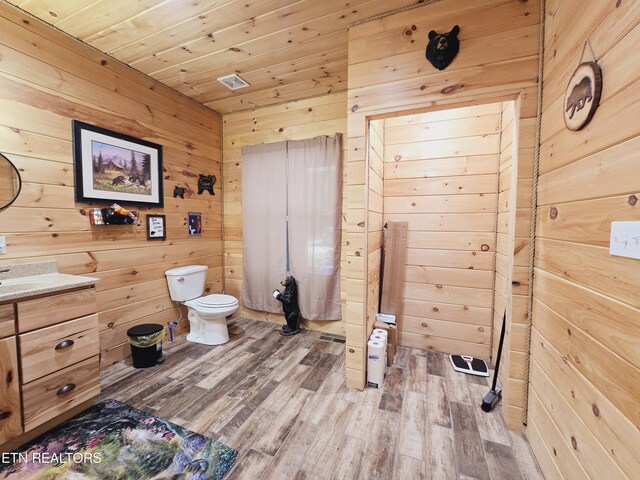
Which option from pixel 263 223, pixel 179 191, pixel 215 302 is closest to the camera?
pixel 215 302

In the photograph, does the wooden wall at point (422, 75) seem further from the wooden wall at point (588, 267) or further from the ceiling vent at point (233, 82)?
the ceiling vent at point (233, 82)

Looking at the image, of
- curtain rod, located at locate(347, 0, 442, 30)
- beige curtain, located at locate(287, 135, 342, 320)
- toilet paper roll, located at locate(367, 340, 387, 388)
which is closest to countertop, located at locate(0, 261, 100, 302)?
beige curtain, located at locate(287, 135, 342, 320)

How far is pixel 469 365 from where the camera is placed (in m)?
2.21

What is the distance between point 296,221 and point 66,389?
2.18 m

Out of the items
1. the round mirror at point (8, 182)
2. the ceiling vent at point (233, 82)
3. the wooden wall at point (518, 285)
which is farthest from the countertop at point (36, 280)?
the wooden wall at point (518, 285)

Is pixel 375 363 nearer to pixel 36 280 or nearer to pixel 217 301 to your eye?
pixel 217 301

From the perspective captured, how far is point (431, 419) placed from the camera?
1.64 meters

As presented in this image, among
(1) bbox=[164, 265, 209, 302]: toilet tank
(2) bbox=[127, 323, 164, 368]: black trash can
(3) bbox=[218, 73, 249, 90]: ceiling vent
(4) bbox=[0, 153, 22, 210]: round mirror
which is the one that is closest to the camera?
(4) bbox=[0, 153, 22, 210]: round mirror

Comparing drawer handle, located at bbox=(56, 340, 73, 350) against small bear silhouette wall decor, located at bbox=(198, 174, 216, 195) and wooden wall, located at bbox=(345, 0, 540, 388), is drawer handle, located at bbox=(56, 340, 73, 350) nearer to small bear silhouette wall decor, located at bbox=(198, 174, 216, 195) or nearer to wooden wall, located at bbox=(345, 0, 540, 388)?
wooden wall, located at bbox=(345, 0, 540, 388)

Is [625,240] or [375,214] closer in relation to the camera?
[625,240]

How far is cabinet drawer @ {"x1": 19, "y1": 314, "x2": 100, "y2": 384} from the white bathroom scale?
273 centimetres

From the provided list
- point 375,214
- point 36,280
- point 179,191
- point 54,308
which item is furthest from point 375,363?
point 179,191

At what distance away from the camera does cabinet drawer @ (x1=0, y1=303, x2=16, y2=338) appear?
4.28 feet

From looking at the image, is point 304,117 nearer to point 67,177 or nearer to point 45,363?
point 67,177
